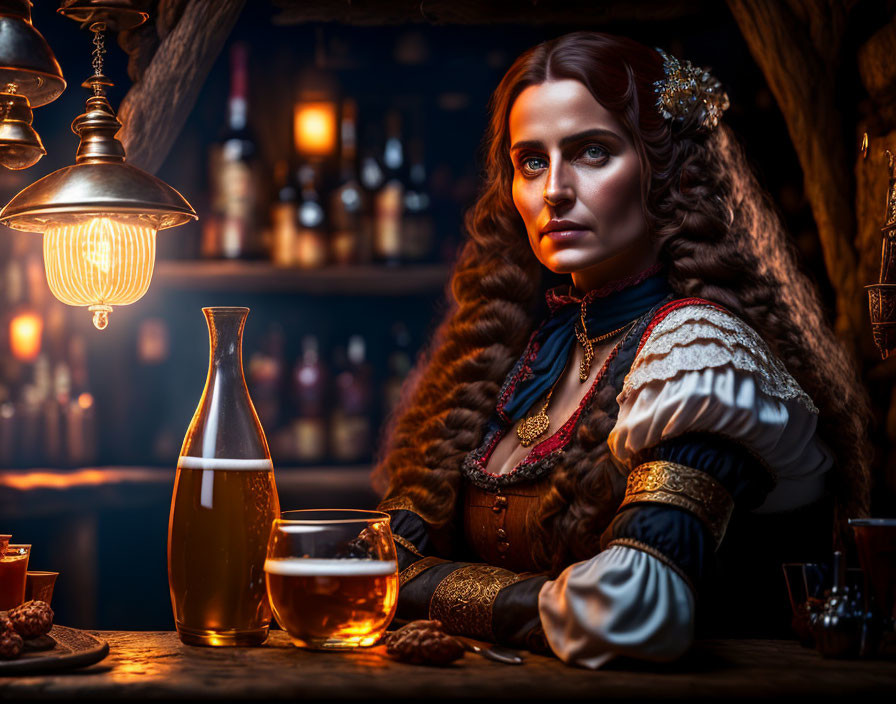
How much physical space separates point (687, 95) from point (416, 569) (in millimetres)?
815

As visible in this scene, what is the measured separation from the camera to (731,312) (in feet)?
4.84

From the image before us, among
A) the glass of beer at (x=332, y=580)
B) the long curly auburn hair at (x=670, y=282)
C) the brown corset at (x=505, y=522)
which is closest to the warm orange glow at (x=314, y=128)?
the long curly auburn hair at (x=670, y=282)

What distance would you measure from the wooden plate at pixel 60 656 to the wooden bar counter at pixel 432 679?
13 mm

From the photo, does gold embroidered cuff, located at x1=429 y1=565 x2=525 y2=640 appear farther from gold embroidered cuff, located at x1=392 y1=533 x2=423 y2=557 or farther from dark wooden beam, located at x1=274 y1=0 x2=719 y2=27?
dark wooden beam, located at x1=274 y1=0 x2=719 y2=27

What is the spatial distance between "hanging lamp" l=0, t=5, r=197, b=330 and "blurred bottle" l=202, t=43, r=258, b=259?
0.95 m

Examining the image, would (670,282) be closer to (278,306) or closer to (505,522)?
(505,522)

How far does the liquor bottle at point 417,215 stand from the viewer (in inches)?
103

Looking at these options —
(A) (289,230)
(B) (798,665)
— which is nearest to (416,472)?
(B) (798,665)

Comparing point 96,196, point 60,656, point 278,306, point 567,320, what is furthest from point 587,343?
point 278,306

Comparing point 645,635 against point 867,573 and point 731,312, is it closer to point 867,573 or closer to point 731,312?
point 867,573

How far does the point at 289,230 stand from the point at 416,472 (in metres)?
1.07

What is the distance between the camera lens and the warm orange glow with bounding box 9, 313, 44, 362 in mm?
2650

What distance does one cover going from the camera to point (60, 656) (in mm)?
1219

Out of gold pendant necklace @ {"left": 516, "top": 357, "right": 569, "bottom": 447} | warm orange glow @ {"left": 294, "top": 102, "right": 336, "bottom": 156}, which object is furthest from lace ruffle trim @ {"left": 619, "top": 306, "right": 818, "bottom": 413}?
warm orange glow @ {"left": 294, "top": 102, "right": 336, "bottom": 156}
